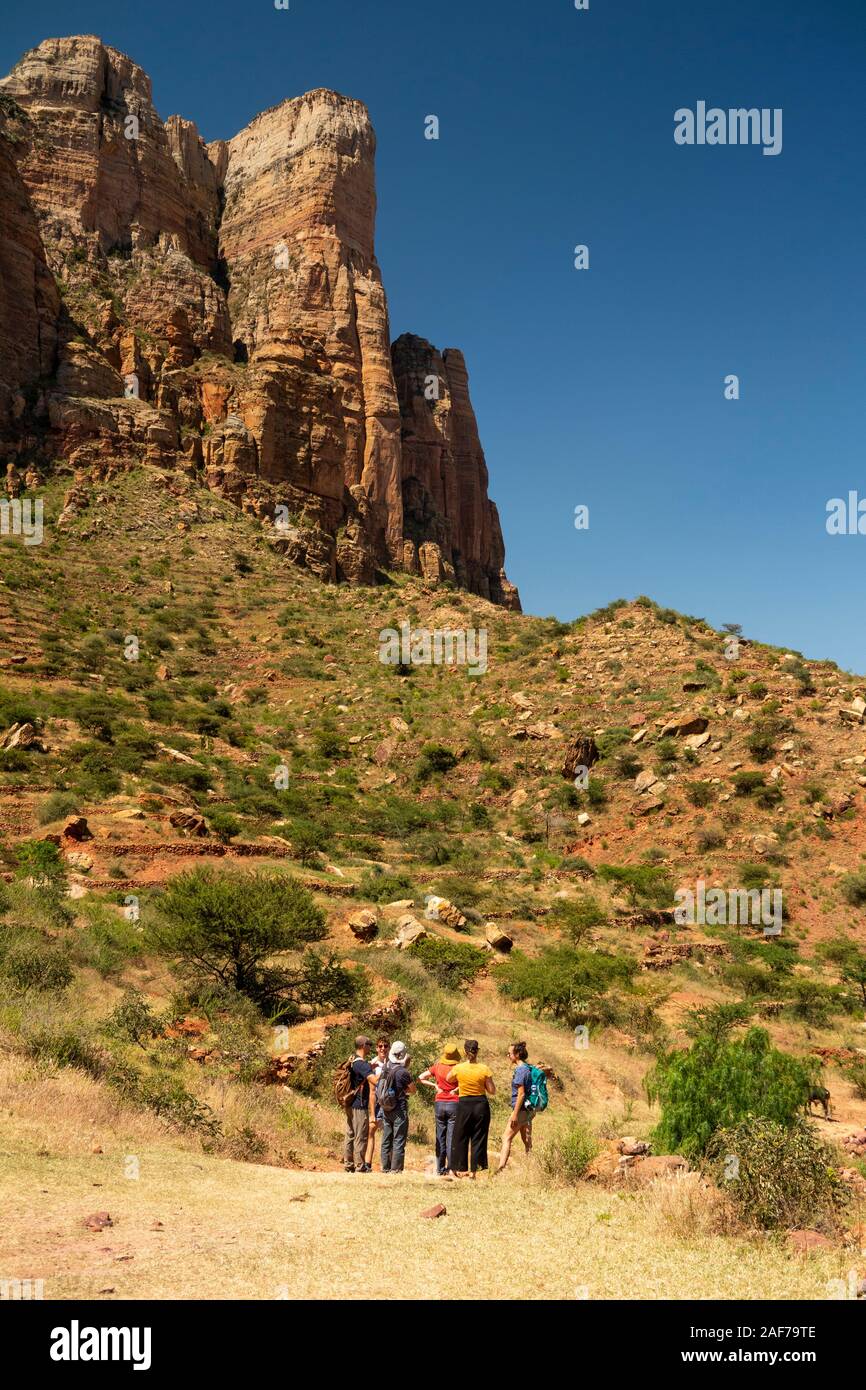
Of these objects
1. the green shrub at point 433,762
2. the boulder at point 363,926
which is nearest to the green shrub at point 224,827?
the boulder at point 363,926

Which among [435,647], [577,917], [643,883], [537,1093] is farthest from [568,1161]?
[435,647]

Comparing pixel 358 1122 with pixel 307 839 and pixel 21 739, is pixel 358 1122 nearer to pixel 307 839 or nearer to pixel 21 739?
pixel 307 839

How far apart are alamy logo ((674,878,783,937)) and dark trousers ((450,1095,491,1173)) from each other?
1737cm

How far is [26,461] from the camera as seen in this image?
2016 inches

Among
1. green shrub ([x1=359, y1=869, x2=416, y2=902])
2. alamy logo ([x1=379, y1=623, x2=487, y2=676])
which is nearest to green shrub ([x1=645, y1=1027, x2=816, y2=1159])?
green shrub ([x1=359, y1=869, x2=416, y2=902])

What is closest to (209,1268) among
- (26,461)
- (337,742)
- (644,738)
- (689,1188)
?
(689,1188)

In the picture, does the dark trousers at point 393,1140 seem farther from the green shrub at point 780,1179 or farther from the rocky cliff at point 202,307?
the rocky cliff at point 202,307

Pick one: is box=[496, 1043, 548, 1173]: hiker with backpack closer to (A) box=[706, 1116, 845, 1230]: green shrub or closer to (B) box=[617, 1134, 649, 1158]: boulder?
(B) box=[617, 1134, 649, 1158]: boulder

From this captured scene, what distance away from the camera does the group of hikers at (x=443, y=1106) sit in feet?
28.1

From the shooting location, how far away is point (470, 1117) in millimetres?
8594
